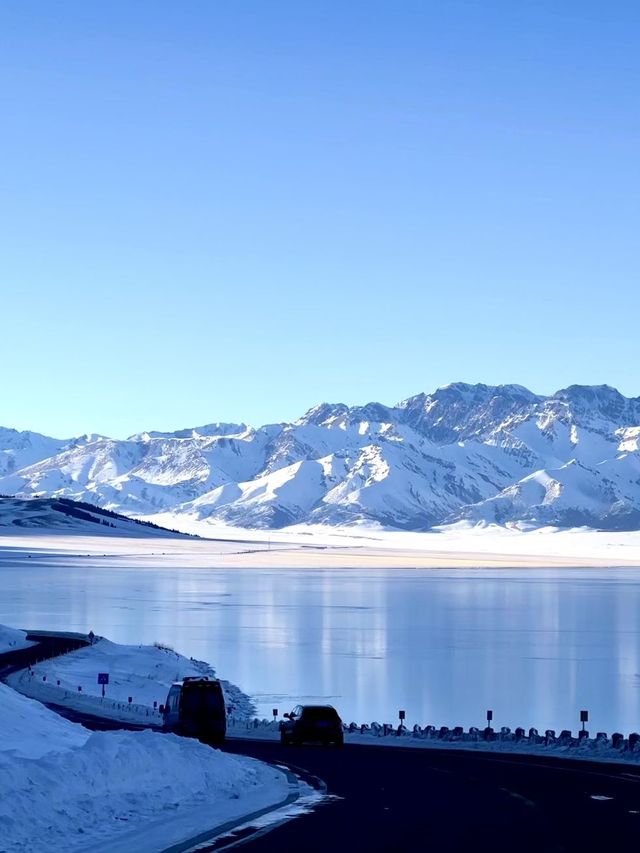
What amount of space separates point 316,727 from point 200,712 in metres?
4.55

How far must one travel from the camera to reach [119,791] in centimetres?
2066

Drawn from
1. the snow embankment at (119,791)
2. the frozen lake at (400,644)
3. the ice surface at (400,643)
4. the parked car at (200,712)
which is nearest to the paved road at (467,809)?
the snow embankment at (119,791)

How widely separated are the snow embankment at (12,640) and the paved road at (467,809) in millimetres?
58941

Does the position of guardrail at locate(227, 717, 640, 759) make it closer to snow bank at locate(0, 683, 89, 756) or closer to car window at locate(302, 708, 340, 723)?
car window at locate(302, 708, 340, 723)

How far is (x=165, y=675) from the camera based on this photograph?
8181cm

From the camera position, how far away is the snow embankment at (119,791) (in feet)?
58.4

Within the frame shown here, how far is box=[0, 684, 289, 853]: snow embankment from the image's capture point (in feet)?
58.4

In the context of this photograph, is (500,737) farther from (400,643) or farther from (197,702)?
(400,643)

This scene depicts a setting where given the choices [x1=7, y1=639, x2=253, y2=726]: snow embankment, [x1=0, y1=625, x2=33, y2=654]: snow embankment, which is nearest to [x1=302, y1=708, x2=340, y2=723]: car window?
[x1=7, y1=639, x2=253, y2=726]: snow embankment

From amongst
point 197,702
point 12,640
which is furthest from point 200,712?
point 12,640

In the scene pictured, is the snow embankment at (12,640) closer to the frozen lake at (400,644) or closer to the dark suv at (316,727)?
the frozen lake at (400,644)

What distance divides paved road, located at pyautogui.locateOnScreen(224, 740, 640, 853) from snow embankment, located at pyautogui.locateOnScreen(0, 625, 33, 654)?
2321 inches

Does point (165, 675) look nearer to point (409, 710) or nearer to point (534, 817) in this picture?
point (409, 710)

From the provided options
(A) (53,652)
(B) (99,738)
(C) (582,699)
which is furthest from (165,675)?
(B) (99,738)
